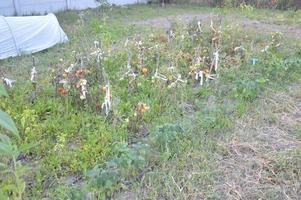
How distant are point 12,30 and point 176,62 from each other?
2104 mm

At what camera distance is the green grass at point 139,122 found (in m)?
1.93

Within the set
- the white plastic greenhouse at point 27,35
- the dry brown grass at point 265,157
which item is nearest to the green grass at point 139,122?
the dry brown grass at point 265,157

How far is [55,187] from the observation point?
1.93m

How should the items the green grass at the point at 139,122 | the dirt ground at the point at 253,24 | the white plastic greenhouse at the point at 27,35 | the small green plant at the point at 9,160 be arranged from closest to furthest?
the small green plant at the point at 9,160 < the green grass at the point at 139,122 < the white plastic greenhouse at the point at 27,35 < the dirt ground at the point at 253,24

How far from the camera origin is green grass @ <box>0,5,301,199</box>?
1928 mm

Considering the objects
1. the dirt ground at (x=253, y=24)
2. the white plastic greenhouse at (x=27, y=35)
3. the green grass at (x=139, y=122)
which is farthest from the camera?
the dirt ground at (x=253, y=24)

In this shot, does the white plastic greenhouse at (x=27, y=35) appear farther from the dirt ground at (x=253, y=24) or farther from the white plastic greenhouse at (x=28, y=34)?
the dirt ground at (x=253, y=24)

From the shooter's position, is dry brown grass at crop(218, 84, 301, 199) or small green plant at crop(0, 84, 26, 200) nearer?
small green plant at crop(0, 84, 26, 200)

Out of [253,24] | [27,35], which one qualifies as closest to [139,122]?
[27,35]

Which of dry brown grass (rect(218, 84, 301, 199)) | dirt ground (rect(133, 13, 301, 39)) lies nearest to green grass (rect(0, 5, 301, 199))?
dry brown grass (rect(218, 84, 301, 199))

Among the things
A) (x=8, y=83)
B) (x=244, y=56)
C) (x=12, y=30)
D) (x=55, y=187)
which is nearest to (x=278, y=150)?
(x=55, y=187)

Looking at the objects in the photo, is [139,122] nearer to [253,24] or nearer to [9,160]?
[9,160]

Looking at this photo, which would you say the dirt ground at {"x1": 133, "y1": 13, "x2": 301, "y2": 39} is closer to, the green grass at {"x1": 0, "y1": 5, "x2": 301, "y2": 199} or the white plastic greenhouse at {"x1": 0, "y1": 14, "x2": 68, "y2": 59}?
the green grass at {"x1": 0, "y1": 5, "x2": 301, "y2": 199}

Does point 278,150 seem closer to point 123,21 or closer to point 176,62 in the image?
point 176,62
